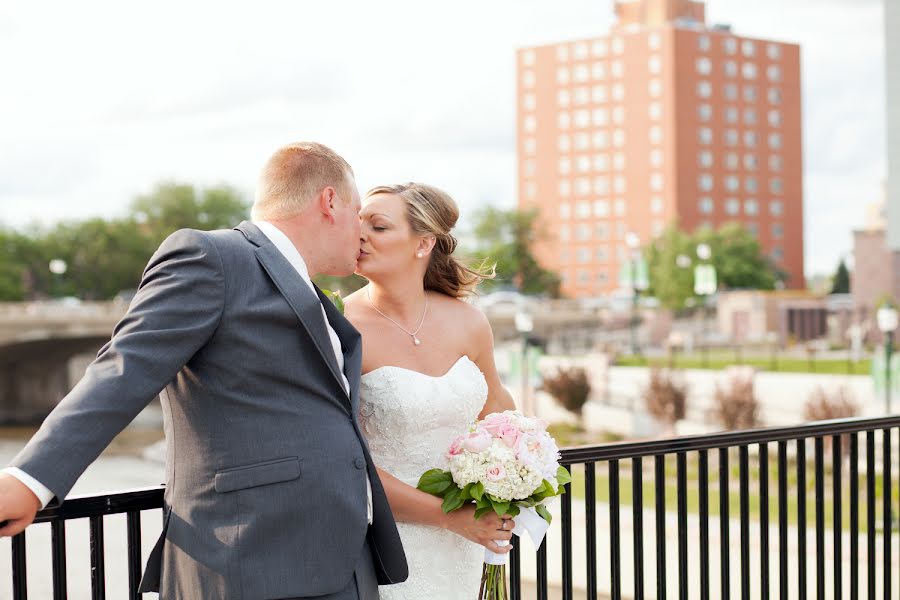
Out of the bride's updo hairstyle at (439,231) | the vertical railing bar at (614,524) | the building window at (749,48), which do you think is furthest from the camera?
the building window at (749,48)

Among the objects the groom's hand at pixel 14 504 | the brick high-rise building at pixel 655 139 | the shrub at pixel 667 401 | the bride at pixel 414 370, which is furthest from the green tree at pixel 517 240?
the groom's hand at pixel 14 504

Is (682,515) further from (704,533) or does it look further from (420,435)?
(420,435)

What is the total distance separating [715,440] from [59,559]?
2.37 meters

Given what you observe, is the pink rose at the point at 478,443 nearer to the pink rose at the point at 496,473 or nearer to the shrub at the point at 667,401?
the pink rose at the point at 496,473

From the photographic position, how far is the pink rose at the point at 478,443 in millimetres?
2930

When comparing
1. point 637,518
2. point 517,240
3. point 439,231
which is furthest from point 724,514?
point 517,240

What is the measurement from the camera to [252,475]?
2342mm

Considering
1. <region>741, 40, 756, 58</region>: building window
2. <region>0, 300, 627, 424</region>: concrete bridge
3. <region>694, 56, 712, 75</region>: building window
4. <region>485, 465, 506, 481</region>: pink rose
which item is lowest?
<region>0, 300, 627, 424</region>: concrete bridge

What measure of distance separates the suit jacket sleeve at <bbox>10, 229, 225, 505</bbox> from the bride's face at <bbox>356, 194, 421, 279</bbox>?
1029 millimetres

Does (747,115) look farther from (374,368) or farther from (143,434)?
(374,368)

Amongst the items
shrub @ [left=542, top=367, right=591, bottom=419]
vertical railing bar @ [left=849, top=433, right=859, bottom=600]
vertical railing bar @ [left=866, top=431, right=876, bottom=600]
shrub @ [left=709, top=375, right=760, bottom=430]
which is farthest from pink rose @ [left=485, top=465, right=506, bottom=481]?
shrub @ [left=542, top=367, right=591, bottom=419]

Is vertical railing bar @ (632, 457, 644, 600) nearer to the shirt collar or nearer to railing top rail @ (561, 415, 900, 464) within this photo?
railing top rail @ (561, 415, 900, 464)

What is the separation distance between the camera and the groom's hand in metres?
2.03

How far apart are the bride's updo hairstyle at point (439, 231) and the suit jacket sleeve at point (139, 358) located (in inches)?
44.4
